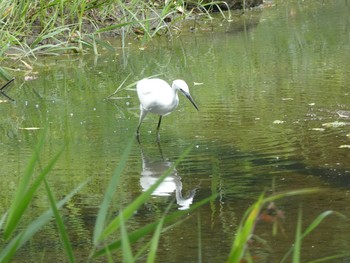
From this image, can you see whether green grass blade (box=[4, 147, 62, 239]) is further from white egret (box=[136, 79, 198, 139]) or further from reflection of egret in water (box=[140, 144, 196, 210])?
white egret (box=[136, 79, 198, 139])

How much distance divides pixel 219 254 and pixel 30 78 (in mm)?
6265

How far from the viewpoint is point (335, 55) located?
425 inches

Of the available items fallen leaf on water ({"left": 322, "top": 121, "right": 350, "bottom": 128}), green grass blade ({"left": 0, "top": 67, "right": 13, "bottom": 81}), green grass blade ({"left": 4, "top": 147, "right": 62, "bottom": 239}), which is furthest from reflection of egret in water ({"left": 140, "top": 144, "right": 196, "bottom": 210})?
green grass blade ({"left": 0, "top": 67, "right": 13, "bottom": 81})

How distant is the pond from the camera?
4852mm

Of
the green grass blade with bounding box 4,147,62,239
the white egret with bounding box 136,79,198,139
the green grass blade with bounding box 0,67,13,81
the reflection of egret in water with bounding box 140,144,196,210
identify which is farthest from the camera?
the green grass blade with bounding box 0,67,13,81

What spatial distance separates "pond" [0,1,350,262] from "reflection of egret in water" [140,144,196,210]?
1 cm

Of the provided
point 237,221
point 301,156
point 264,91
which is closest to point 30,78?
point 264,91

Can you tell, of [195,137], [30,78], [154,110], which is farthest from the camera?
[30,78]

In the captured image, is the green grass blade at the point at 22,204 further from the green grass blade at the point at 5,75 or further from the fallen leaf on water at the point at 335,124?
the green grass blade at the point at 5,75

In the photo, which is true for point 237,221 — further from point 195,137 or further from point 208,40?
point 208,40

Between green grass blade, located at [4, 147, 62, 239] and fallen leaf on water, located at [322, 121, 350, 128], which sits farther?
fallen leaf on water, located at [322, 121, 350, 128]

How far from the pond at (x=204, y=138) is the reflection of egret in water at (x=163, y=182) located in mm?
13

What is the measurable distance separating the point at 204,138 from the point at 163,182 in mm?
1197

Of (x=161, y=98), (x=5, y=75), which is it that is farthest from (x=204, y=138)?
(x=5, y=75)
